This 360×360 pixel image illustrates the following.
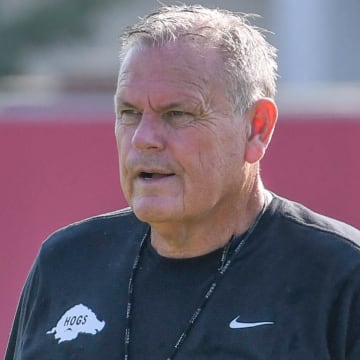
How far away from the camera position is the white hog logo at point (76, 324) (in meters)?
3.36

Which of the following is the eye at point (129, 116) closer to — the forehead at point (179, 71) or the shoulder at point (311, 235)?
the forehead at point (179, 71)

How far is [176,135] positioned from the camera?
3.24 m

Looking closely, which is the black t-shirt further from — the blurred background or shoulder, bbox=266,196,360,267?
the blurred background

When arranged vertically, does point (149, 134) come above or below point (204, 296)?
above

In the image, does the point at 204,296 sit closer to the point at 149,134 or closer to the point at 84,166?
the point at 149,134

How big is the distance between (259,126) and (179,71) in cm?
28

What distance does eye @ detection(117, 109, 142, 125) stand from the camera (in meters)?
3.28

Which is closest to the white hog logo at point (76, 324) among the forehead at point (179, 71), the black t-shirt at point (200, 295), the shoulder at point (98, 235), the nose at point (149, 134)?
the black t-shirt at point (200, 295)

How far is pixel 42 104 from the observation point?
20.0ft

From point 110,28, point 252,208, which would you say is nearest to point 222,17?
point 252,208

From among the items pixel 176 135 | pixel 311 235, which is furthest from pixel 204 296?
pixel 176 135

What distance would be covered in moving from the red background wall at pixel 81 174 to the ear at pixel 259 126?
2475 mm

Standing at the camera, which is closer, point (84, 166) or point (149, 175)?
point (149, 175)

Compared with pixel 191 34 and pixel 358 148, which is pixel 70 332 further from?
pixel 358 148
